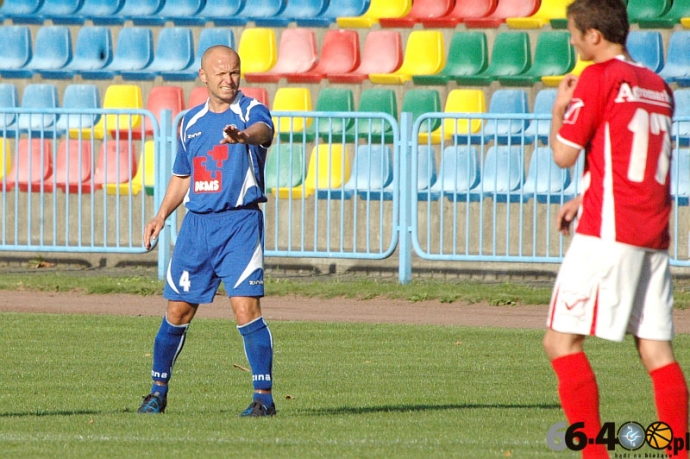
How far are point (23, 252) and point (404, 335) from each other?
6.49m

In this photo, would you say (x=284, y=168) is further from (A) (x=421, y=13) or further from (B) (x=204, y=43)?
(A) (x=421, y=13)

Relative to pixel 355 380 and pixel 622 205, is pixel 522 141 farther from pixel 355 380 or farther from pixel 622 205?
pixel 622 205

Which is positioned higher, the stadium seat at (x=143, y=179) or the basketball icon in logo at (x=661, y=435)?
the stadium seat at (x=143, y=179)

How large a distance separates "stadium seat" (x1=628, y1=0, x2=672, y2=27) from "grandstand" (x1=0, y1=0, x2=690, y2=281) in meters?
0.03

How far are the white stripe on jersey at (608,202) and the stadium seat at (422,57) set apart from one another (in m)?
11.2

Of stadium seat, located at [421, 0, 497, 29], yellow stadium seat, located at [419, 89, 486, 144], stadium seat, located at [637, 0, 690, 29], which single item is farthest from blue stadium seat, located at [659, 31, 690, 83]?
stadium seat, located at [421, 0, 497, 29]

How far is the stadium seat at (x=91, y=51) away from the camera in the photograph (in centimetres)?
1761

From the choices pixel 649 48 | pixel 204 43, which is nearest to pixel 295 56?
pixel 204 43

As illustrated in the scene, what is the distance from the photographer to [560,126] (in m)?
5.02

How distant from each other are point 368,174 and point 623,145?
869 cm

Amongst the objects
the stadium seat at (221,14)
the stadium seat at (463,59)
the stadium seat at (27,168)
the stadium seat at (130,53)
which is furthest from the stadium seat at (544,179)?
the stadium seat at (130,53)

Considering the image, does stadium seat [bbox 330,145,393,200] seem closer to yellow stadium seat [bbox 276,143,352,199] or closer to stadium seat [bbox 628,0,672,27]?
yellow stadium seat [bbox 276,143,352,199]

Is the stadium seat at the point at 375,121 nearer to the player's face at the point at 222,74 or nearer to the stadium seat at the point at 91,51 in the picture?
the stadium seat at the point at 91,51

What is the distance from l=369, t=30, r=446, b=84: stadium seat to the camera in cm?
1608
